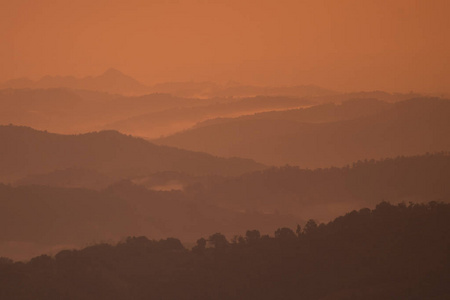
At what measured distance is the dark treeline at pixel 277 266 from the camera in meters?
84.0

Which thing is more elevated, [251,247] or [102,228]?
[102,228]

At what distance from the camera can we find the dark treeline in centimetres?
8400

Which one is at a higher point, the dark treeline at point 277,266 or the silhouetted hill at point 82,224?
the silhouetted hill at point 82,224

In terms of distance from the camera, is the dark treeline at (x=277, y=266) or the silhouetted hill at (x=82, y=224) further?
the silhouetted hill at (x=82, y=224)

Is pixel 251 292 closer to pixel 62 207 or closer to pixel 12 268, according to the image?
pixel 12 268

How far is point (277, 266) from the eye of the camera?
90.9 metres

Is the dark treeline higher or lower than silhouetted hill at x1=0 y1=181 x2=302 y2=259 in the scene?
lower

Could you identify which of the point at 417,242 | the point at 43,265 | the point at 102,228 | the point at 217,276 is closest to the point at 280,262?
the point at 217,276

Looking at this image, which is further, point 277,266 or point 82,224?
point 82,224

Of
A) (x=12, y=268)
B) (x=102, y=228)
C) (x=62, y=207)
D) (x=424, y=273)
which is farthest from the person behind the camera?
(x=62, y=207)

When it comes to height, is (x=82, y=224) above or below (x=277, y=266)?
above

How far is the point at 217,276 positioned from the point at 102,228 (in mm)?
96662

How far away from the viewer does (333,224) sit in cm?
9931

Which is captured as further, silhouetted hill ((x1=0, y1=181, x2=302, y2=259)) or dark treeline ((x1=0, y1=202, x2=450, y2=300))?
silhouetted hill ((x1=0, y1=181, x2=302, y2=259))
